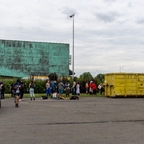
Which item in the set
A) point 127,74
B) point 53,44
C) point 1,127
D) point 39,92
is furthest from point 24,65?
point 1,127

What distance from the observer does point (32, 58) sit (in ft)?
168

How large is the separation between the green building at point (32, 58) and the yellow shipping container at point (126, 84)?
21.3 meters

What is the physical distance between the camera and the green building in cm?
4937

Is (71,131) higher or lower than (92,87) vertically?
lower

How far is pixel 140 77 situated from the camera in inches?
1230

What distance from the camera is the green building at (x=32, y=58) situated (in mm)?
49366

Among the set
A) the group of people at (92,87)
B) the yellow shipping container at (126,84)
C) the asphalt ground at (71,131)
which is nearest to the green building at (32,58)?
the group of people at (92,87)

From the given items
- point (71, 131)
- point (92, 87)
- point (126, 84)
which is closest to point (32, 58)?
point (92, 87)

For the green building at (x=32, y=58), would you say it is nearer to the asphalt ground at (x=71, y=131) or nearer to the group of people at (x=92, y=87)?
the group of people at (x=92, y=87)

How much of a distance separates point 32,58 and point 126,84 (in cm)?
2361

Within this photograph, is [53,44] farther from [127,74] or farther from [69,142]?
[69,142]

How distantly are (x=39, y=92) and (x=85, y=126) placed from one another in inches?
1047

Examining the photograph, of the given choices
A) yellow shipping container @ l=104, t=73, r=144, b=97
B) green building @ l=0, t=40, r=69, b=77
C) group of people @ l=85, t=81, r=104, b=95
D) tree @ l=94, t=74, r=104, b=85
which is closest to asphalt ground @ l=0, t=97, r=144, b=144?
yellow shipping container @ l=104, t=73, r=144, b=97

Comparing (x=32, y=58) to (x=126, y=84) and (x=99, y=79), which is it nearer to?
(x=99, y=79)
